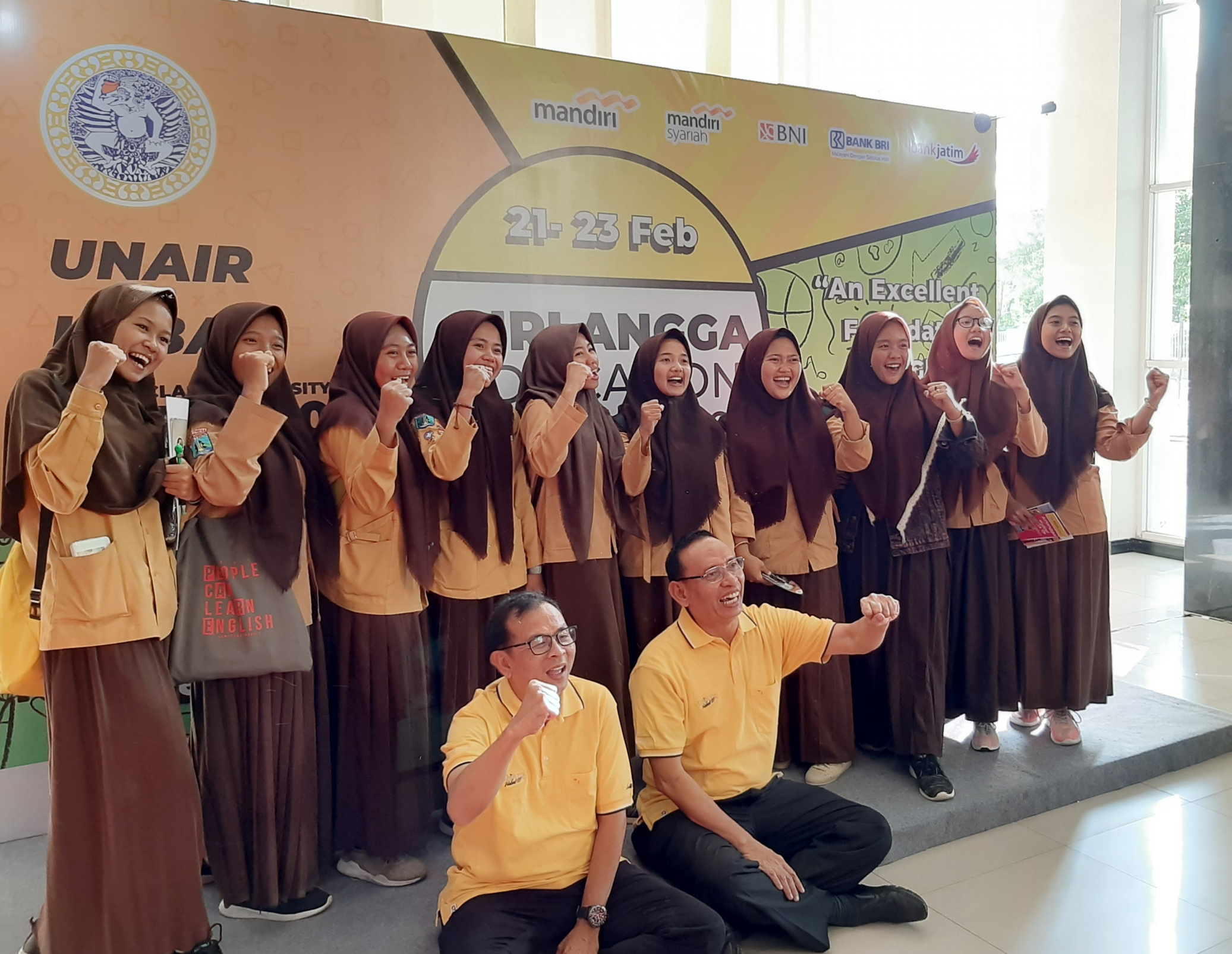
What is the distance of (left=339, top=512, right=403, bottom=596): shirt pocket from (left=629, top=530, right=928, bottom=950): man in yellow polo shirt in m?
0.71

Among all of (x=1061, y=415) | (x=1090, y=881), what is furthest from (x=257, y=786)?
(x=1061, y=415)

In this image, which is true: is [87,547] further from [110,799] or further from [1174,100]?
[1174,100]

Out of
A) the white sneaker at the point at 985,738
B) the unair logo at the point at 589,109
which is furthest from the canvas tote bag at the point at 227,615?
the white sneaker at the point at 985,738

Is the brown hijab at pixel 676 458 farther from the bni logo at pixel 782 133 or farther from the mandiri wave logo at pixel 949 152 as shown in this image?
the mandiri wave logo at pixel 949 152

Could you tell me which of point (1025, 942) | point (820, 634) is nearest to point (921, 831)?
point (1025, 942)

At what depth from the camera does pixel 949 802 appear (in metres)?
2.89

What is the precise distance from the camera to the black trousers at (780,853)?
220 centimetres

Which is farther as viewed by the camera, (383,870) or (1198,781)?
(1198,781)

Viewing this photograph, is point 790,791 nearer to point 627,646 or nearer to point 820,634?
point 820,634

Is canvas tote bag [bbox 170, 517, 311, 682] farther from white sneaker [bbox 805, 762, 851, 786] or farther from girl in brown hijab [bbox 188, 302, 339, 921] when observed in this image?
white sneaker [bbox 805, 762, 851, 786]

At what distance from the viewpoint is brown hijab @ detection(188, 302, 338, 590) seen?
2281mm

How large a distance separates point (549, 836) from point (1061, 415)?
7.57 ft

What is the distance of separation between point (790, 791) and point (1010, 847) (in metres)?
0.81

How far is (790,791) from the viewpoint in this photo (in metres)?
2.52
